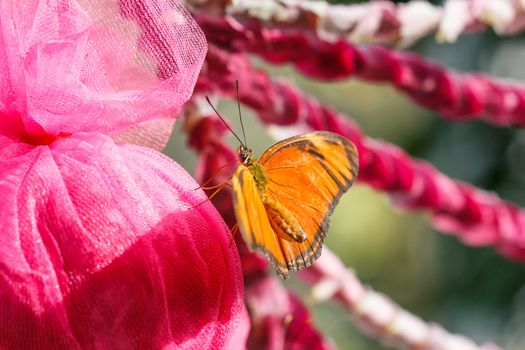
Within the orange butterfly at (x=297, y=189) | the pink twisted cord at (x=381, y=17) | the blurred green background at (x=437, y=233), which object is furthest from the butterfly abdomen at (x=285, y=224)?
the blurred green background at (x=437, y=233)

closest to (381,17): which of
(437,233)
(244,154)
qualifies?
(244,154)

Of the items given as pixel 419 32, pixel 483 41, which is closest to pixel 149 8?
pixel 419 32

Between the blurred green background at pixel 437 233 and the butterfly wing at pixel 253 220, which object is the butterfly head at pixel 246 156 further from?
the blurred green background at pixel 437 233

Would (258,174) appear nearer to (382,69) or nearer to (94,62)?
(94,62)

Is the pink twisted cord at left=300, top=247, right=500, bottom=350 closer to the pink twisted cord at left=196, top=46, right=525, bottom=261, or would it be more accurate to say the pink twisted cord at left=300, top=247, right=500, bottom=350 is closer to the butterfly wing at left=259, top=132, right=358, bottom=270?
the pink twisted cord at left=196, top=46, right=525, bottom=261

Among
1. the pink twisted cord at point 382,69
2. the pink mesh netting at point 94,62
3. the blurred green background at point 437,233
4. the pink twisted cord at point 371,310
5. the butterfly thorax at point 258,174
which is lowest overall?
the blurred green background at point 437,233

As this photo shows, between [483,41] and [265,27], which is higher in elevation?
[265,27]

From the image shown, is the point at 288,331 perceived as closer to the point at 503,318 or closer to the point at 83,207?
the point at 83,207
